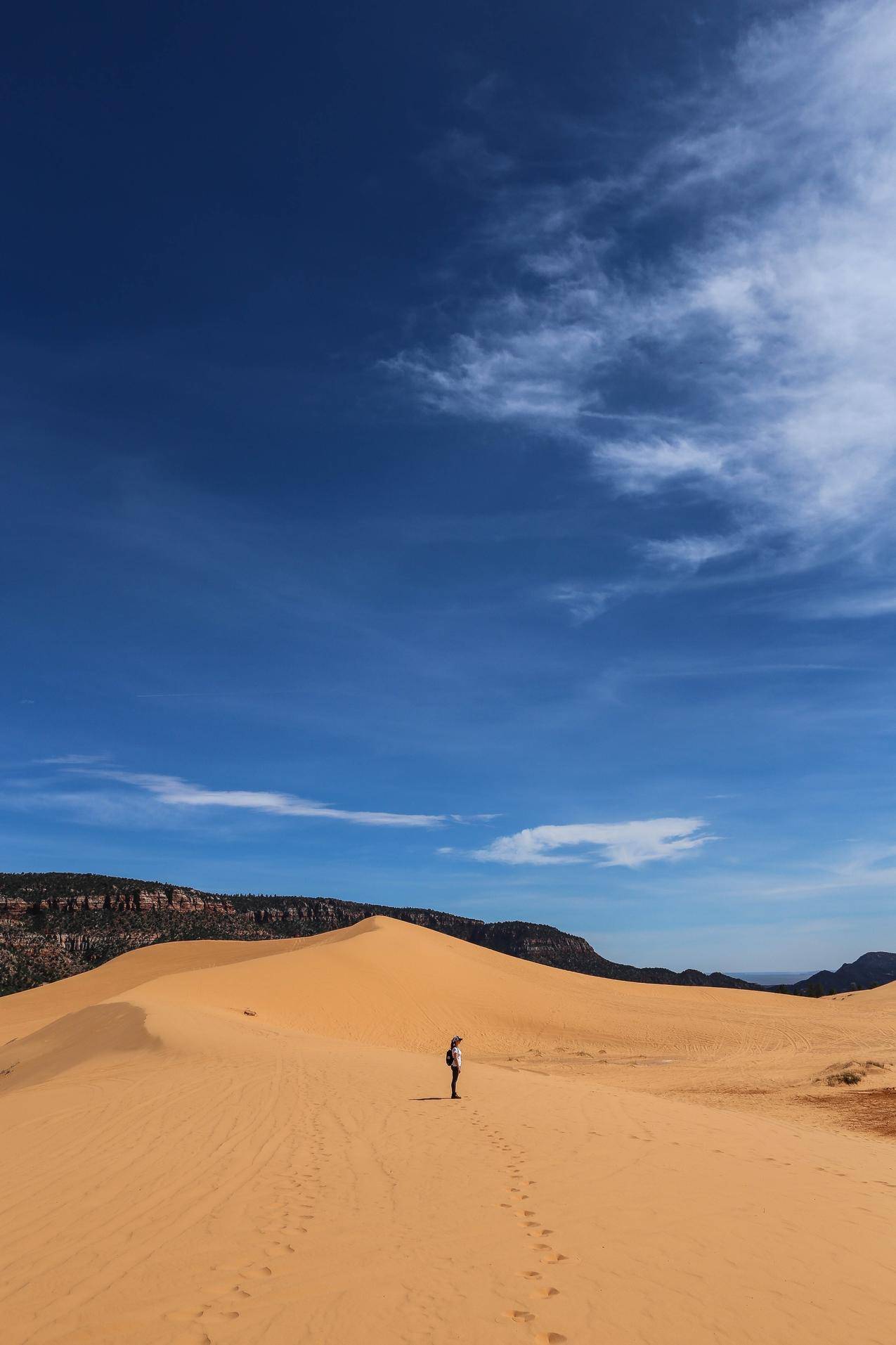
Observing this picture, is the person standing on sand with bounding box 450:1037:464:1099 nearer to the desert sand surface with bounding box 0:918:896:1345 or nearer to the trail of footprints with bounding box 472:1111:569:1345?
the desert sand surface with bounding box 0:918:896:1345

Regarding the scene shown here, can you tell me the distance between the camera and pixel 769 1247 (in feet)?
22.6

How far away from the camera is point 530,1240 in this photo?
7098mm

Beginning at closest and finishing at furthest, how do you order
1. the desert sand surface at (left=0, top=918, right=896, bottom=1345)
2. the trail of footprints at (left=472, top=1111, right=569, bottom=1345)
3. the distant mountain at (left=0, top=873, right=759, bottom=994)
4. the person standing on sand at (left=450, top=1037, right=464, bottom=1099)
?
the trail of footprints at (left=472, top=1111, right=569, bottom=1345) → the desert sand surface at (left=0, top=918, right=896, bottom=1345) → the person standing on sand at (left=450, top=1037, right=464, bottom=1099) → the distant mountain at (left=0, top=873, right=759, bottom=994)

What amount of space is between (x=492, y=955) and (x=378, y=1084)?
40.4 meters

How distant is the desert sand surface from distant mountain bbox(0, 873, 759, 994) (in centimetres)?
5329

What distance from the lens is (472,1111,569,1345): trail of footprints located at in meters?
5.49

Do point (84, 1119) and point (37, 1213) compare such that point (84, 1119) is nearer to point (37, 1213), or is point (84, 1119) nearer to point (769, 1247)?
point (37, 1213)

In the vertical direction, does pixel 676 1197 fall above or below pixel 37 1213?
above

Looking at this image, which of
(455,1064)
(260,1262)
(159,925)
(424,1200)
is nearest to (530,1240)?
(424,1200)

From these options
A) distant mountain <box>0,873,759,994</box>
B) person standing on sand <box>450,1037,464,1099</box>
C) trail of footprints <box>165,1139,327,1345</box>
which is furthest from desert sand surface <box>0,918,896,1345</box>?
distant mountain <box>0,873,759,994</box>

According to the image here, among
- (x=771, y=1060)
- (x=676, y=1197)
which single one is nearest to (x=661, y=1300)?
(x=676, y=1197)

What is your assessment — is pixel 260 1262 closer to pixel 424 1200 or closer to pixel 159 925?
pixel 424 1200

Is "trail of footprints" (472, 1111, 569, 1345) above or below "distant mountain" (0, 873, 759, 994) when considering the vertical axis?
below

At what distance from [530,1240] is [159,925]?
85.2 metres
